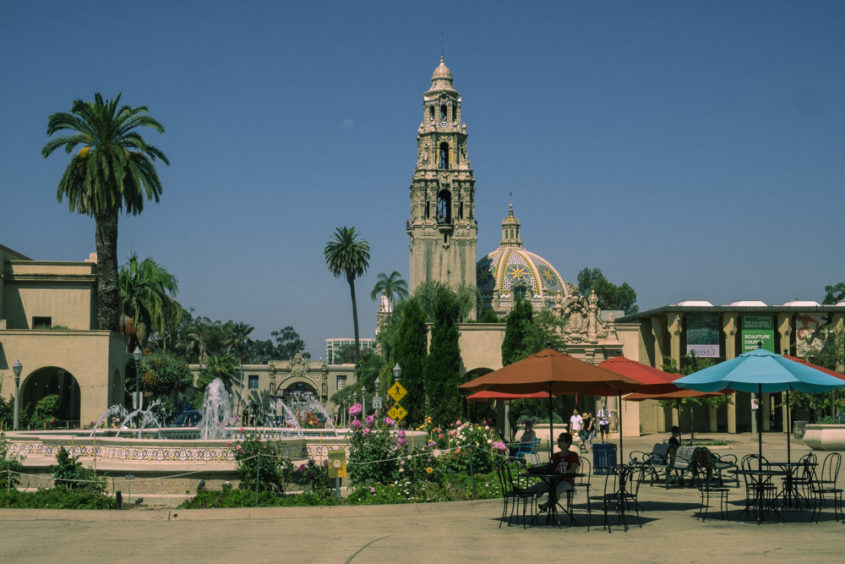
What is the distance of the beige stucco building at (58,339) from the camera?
130 ft

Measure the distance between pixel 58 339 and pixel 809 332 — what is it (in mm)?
39166

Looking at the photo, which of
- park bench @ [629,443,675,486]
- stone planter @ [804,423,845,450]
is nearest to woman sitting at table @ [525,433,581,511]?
park bench @ [629,443,675,486]

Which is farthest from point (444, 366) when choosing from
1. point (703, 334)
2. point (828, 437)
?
point (828, 437)

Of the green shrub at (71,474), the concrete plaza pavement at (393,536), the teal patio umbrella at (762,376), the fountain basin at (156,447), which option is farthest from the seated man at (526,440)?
the green shrub at (71,474)

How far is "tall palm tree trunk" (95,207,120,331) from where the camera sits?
41562 millimetres

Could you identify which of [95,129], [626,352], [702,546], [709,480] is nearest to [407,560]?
[702,546]

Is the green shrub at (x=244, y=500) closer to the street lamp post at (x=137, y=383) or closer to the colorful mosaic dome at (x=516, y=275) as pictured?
the street lamp post at (x=137, y=383)

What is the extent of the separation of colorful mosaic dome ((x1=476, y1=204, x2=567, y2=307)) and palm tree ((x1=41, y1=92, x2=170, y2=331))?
86.8 metres

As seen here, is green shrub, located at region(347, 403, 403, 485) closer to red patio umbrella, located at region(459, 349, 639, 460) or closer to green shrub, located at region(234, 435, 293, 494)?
green shrub, located at region(234, 435, 293, 494)

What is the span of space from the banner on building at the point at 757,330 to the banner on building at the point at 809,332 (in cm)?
146

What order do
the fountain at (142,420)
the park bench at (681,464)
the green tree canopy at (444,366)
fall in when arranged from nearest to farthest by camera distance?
1. the park bench at (681,464)
2. the fountain at (142,420)
3. the green tree canopy at (444,366)

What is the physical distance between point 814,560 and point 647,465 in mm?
9696

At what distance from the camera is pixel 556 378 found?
1556cm

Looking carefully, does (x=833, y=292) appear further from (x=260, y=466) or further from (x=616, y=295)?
(x=260, y=466)
